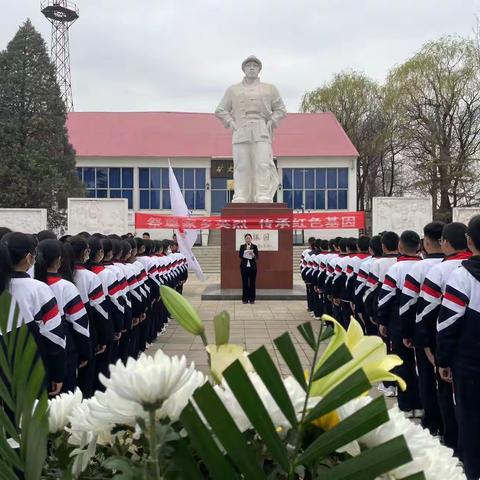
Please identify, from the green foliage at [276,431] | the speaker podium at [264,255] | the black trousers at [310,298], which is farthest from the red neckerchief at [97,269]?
the speaker podium at [264,255]

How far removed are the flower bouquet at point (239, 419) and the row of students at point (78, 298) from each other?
1292 mm

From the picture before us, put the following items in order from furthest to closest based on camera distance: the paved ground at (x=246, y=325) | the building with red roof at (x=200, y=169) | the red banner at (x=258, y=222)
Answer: the building with red roof at (x=200, y=169) < the red banner at (x=258, y=222) < the paved ground at (x=246, y=325)

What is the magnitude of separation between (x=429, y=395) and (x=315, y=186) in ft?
96.6

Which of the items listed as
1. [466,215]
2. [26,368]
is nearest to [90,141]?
[466,215]

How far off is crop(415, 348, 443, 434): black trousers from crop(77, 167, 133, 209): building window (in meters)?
29.8

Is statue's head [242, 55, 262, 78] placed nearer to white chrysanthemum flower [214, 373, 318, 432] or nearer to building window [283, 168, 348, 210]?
white chrysanthemum flower [214, 373, 318, 432]

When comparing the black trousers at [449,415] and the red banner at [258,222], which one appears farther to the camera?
the red banner at [258,222]

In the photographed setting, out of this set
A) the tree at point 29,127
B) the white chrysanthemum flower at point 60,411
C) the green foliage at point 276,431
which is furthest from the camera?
the tree at point 29,127

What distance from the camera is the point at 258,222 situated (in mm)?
13867

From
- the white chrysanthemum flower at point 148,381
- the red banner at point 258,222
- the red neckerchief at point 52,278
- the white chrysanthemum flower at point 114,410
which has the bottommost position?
the red neckerchief at point 52,278

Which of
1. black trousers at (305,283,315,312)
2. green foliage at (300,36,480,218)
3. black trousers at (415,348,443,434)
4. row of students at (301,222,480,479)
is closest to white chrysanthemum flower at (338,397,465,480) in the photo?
row of students at (301,222,480,479)

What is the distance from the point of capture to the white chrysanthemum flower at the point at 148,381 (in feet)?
Answer: 2.31

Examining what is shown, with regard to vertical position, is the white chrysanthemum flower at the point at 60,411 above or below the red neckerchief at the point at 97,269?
above

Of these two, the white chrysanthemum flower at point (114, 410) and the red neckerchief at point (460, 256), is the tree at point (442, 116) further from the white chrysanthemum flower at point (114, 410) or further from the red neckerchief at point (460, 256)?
the white chrysanthemum flower at point (114, 410)
